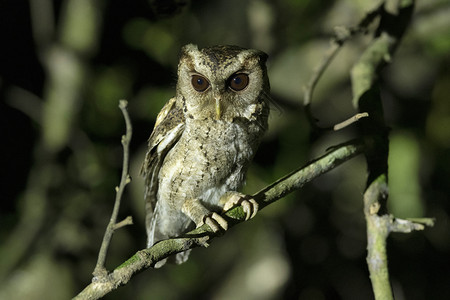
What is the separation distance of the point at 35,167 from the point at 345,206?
2029 millimetres

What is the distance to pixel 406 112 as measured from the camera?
3432 millimetres

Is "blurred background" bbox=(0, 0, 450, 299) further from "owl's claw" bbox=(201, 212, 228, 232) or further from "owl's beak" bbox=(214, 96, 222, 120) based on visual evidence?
"owl's claw" bbox=(201, 212, 228, 232)

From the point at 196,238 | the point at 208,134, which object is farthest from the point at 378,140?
the point at 196,238

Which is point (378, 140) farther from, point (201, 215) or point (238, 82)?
point (201, 215)

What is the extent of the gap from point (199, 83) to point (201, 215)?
1.63ft

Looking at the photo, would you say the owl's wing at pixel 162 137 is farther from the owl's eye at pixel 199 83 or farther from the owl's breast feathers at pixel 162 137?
the owl's eye at pixel 199 83

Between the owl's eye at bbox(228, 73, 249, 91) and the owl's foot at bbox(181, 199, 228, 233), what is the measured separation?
44 centimetres

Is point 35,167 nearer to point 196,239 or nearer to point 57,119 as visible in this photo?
point 57,119

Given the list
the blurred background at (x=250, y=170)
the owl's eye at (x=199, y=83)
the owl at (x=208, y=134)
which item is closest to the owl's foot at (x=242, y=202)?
the owl at (x=208, y=134)

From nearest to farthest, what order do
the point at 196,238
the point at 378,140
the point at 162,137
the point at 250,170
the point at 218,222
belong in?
the point at 196,238 < the point at 218,222 < the point at 378,140 < the point at 162,137 < the point at 250,170

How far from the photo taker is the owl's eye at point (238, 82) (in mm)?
1748

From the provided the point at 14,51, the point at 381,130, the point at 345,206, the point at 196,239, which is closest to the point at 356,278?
the point at 345,206

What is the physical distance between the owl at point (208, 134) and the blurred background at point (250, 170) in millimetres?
852

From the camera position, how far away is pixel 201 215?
6.30 feet
